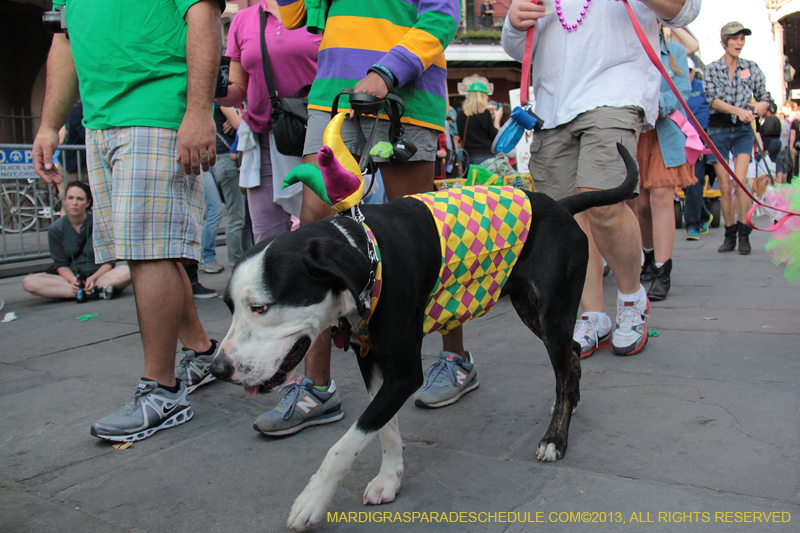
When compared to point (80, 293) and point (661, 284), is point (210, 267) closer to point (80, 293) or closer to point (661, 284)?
point (80, 293)

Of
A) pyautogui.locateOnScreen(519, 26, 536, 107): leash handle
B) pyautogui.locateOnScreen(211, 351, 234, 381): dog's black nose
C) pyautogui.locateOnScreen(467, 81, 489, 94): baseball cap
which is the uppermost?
pyautogui.locateOnScreen(467, 81, 489, 94): baseball cap

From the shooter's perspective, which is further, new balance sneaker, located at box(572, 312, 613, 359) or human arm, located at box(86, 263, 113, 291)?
human arm, located at box(86, 263, 113, 291)

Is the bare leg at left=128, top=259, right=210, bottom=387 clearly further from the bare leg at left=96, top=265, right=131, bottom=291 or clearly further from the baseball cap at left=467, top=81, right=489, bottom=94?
the baseball cap at left=467, top=81, right=489, bottom=94

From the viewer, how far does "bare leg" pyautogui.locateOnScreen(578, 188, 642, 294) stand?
3.13m

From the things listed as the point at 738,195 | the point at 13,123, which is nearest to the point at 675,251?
the point at 738,195

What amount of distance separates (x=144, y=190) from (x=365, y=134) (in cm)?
99

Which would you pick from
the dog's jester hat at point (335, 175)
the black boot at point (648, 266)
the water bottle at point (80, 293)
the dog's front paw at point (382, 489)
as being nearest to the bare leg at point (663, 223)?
the black boot at point (648, 266)

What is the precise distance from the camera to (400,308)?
6.09 feet

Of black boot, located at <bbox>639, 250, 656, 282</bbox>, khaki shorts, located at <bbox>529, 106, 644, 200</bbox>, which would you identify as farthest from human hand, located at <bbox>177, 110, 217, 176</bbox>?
black boot, located at <bbox>639, 250, 656, 282</bbox>

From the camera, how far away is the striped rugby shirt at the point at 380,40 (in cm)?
259

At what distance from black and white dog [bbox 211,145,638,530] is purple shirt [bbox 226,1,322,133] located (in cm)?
195

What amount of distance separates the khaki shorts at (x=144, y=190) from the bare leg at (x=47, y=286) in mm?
3538

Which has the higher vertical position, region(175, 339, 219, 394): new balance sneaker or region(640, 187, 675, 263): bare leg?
region(640, 187, 675, 263): bare leg

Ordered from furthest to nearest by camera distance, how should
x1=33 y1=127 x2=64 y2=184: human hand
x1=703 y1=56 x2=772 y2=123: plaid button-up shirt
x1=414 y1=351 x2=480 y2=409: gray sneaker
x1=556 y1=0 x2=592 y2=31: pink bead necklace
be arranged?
x1=703 y1=56 x2=772 y2=123: plaid button-up shirt
x1=556 y1=0 x2=592 y2=31: pink bead necklace
x1=33 y1=127 x2=64 y2=184: human hand
x1=414 y1=351 x2=480 y2=409: gray sneaker
